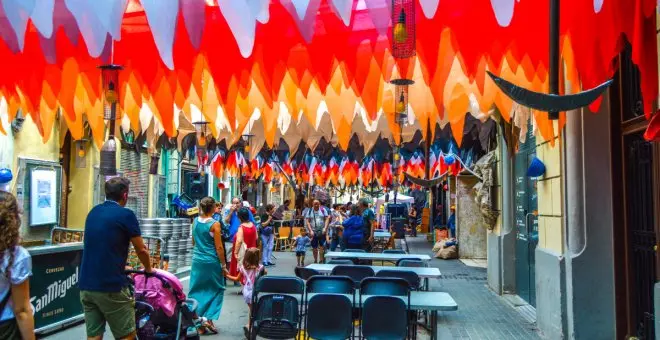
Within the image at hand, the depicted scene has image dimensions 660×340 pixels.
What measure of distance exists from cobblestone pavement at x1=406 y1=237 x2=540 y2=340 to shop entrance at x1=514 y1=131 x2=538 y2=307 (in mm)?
488

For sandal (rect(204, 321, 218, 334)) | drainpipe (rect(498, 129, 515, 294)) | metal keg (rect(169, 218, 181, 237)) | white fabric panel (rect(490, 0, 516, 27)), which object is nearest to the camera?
white fabric panel (rect(490, 0, 516, 27))

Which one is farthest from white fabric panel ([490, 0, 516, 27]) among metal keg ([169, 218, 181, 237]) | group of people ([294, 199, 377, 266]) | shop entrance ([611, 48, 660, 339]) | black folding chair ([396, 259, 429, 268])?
metal keg ([169, 218, 181, 237])

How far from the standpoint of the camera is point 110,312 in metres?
4.86

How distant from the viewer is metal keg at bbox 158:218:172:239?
13648 mm

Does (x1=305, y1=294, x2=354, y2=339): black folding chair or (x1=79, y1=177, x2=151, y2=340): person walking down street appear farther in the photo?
(x1=305, y1=294, x2=354, y2=339): black folding chair

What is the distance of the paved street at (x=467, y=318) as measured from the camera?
26.7ft

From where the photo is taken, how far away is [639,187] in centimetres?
607

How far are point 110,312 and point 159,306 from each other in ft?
2.24

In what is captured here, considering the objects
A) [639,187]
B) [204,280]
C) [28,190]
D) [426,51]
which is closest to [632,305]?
Result: [639,187]

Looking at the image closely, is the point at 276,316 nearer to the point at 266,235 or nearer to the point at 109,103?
the point at 109,103

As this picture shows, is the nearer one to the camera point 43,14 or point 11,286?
point 11,286

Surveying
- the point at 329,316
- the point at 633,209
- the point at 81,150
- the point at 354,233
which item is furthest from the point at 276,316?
the point at 81,150

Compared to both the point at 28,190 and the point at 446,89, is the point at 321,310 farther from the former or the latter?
the point at 28,190

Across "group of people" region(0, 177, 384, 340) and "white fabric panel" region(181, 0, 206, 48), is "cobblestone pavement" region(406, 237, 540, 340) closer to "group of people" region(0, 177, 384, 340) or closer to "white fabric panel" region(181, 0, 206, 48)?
"group of people" region(0, 177, 384, 340)
